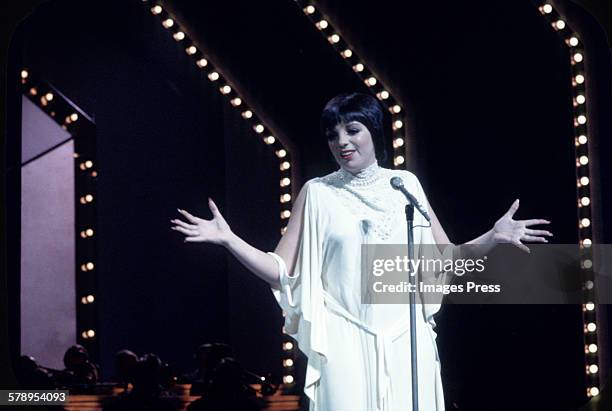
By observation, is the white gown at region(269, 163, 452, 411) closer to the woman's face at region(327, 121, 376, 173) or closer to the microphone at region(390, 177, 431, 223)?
the woman's face at region(327, 121, 376, 173)

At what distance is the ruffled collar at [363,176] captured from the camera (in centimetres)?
479

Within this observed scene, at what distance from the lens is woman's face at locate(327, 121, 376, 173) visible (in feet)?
15.8

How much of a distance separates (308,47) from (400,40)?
400mm

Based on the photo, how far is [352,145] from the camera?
15.7ft

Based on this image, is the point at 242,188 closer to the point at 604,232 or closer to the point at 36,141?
the point at 36,141

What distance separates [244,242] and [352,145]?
1.85ft

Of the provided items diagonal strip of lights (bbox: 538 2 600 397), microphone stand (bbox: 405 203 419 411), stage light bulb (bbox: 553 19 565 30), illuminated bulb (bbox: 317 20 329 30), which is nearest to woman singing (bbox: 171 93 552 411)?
microphone stand (bbox: 405 203 419 411)

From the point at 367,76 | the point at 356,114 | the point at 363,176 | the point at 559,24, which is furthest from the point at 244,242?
the point at 559,24

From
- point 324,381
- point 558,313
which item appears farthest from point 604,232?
point 324,381

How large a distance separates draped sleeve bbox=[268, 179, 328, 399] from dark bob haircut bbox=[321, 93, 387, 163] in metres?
0.25

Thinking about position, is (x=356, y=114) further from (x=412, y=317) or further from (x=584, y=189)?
(x=584, y=189)

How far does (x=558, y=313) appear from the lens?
557 cm

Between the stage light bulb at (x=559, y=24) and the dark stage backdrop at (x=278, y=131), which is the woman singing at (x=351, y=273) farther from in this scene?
the stage light bulb at (x=559, y=24)

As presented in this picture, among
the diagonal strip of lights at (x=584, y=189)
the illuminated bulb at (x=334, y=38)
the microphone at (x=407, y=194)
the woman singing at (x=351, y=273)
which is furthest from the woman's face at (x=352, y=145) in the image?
the diagonal strip of lights at (x=584, y=189)
